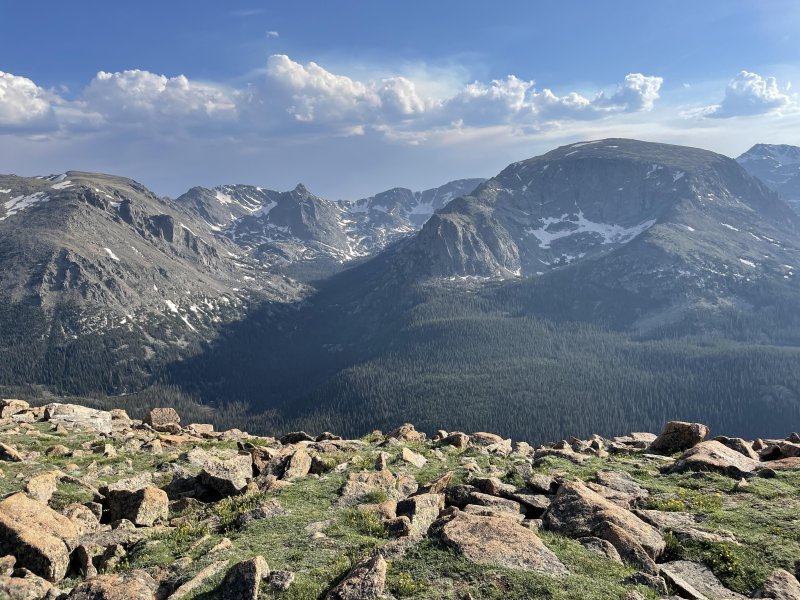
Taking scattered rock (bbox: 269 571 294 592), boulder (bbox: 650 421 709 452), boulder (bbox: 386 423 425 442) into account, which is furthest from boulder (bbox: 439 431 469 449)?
scattered rock (bbox: 269 571 294 592)

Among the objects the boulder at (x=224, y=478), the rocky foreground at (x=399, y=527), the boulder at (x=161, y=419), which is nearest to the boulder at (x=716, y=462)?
the rocky foreground at (x=399, y=527)

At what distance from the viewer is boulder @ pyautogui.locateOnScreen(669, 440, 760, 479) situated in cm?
2559

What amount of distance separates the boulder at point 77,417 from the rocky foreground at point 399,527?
14.5m

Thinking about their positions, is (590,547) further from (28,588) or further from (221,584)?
(28,588)

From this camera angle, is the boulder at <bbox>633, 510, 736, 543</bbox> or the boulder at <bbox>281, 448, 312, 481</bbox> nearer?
the boulder at <bbox>633, 510, 736, 543</bbox>

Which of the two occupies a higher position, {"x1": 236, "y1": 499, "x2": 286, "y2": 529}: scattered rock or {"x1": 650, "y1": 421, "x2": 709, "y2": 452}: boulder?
{"x1": 236, "y1": 499, "x2": 286, "y2": 529}: scattered rock

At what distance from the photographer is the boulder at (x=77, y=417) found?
45469mm

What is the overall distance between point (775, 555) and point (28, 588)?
25.3 m

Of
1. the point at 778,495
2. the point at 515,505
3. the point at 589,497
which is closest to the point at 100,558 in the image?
the point at 515,505

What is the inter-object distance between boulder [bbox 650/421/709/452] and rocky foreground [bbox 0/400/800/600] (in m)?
2.16

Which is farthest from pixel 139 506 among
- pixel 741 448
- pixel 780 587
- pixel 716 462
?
pixel 741 448

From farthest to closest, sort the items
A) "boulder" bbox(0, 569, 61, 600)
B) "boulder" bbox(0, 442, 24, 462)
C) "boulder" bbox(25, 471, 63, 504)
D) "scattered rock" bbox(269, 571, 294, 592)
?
"boulder" bbox(0, 442, 24, 462) < "boulder" bbox(25, 471, 63, 504) < "boulder" bbox(0, 569, 61, 600) < "scattered rock" bbox(269, 571, 294, 592)

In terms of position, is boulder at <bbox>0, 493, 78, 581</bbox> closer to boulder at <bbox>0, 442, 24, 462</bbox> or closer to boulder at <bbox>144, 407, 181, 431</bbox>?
boulder at <bbox>0, 442, 24, 462</bbox>

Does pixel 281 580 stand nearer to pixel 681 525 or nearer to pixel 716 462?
pixel 681 525
